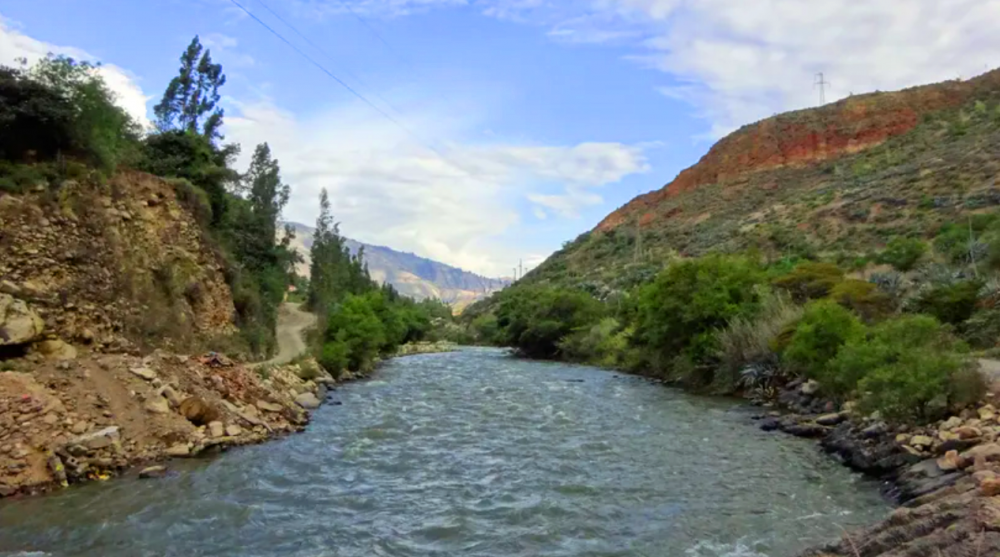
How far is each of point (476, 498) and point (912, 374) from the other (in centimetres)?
1070

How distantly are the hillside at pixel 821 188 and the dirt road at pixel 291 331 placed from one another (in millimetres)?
32643

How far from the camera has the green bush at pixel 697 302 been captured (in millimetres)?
34344

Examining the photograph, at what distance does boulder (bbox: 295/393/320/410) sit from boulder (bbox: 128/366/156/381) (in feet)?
25.8

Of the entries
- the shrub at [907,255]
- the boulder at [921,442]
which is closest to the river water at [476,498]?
the boulder at [921,442]

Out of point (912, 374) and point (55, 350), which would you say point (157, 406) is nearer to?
point (55, 350)

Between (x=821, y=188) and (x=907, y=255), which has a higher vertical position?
(x=821, y=188)

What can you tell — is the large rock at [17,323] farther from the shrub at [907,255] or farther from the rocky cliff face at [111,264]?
the shrub at [907,255]

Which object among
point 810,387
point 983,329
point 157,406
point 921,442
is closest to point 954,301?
point 983,329

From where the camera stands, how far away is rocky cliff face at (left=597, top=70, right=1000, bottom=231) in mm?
91000

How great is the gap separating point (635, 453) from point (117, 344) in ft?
48.6

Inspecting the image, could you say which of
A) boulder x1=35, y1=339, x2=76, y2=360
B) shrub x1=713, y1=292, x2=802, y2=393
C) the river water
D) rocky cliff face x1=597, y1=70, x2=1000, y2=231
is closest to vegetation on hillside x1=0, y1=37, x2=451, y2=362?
boulder x1=35, y1=339, x2=76, y2=360

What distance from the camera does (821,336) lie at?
25.0 m

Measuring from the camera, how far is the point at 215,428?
18172 millimetres

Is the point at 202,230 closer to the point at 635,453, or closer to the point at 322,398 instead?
the point at 322,398
